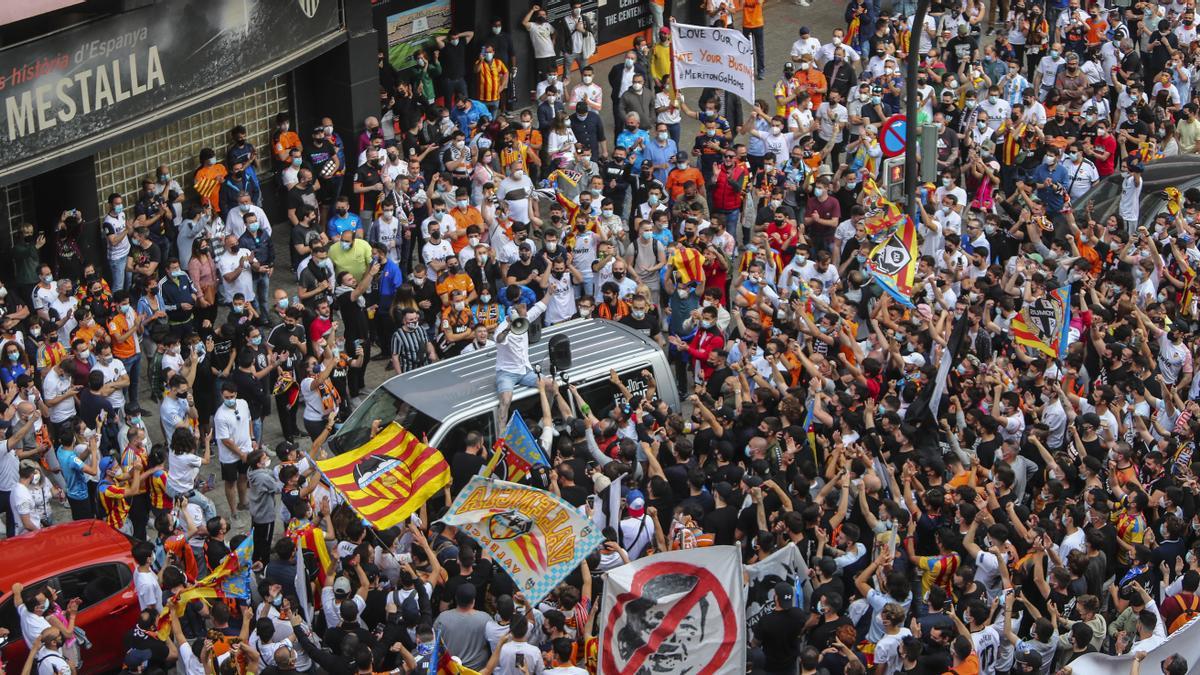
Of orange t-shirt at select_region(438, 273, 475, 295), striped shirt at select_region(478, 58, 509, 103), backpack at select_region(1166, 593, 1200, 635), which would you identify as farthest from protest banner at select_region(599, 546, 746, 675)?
striped shirt at select_region(478, 58, 509, 103)

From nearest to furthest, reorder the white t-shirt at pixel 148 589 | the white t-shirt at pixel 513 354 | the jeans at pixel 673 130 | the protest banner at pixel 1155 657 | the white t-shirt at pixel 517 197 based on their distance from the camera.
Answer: the protest banner at pixel 1155 657 → the white t-shirt at pixel 148 589 → the white t-shirt at pixel 513 354 → the white t-shirt at pixel 517 197 → the jeans at pixel 673 130

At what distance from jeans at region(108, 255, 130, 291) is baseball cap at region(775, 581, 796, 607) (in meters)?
9.88

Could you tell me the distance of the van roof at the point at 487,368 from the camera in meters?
16.0

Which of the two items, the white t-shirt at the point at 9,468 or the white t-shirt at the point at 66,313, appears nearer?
the white t-shirt at the point at 9,468

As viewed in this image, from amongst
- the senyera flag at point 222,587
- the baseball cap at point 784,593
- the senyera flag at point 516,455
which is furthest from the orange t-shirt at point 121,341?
the baseball cap at point 784,593

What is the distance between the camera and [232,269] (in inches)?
778

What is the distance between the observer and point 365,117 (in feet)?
79.2

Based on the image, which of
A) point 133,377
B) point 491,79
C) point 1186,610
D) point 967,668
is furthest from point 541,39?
point 967,668

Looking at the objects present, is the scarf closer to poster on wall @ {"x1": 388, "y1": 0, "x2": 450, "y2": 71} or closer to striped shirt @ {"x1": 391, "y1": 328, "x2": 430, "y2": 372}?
striped shirt @ {"x1": 391, "y1": 328, "x2": 430, "y2": 372}

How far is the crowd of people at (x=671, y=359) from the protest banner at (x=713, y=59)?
368 mm

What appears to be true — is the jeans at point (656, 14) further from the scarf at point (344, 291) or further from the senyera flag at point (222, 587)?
the senyera flag at point (222, 587)

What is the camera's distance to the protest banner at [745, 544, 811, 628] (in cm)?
1355

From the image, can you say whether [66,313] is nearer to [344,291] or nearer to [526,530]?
[344,291]

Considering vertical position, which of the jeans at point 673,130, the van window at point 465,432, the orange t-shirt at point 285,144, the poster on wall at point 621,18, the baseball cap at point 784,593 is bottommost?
the baseball cap at point 784,593
